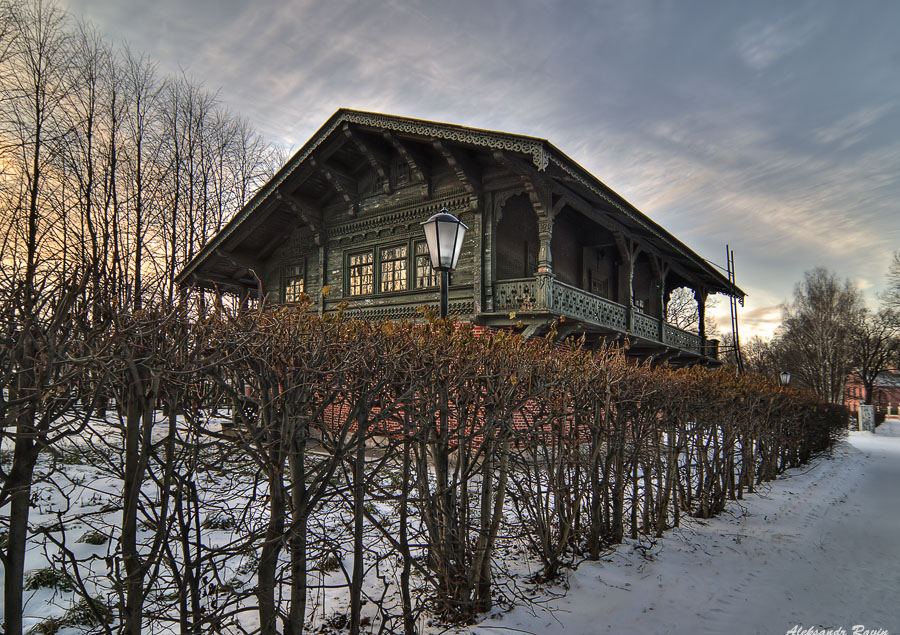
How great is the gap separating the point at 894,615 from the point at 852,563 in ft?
5.27

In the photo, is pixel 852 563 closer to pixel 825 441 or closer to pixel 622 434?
pixel 622 434

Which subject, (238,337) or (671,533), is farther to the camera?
(671,533)

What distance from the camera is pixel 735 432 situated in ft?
25.9

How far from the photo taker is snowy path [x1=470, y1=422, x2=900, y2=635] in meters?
4.23

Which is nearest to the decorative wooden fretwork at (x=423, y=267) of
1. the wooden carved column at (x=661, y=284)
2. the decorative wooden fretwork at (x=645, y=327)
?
the decorative wooden fretwork at (x=645, y=327)

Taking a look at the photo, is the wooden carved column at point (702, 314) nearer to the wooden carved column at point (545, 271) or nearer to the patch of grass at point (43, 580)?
the wooden carved column at point (545, 271)

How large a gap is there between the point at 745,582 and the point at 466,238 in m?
10.4

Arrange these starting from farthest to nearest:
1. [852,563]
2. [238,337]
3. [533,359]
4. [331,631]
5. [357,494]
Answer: [852,563] → [533,359] → [331,631] → [357,494] → [238,337]

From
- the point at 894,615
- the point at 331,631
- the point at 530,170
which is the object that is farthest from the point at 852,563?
the point at 530,170

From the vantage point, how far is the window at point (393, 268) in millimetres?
15234

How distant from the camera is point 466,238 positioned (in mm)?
13820

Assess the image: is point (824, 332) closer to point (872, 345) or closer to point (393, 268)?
point (872, 345)

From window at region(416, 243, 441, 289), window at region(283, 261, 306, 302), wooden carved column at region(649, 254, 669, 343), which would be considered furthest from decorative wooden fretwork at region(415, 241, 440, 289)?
wooden carved column at region(649, 254, 669, 343)

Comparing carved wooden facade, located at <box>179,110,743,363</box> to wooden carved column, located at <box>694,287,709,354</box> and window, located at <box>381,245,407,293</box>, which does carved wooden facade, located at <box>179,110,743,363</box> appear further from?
wooden carved column, located at <box>694,287,709,354</box>
